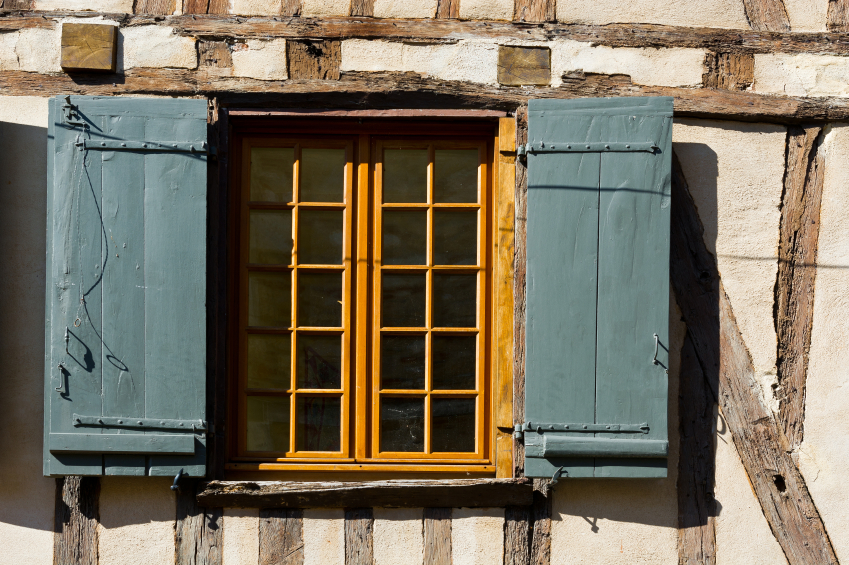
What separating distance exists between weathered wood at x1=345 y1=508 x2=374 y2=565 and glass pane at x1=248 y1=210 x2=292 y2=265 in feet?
3.63

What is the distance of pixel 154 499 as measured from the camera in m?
2.47

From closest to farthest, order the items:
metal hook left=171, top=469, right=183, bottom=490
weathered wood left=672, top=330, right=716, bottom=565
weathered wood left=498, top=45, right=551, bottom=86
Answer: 1. metal hook left=171, top=469, right=183, bottom=490
2. weathered wood left=672, top=330, right=716, bottom=565
3. weathered wood left=498, top=45, right=551, bottom=86

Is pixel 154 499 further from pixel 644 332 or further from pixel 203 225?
pixel 644 332

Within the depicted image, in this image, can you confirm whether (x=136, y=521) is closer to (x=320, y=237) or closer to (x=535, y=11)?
(x=320, y=237)

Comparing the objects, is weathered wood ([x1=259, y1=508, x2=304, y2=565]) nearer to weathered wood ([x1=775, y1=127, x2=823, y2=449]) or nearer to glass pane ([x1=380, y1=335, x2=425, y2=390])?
glass pane ([x1=380, y1=335, x2=425, y2=390])

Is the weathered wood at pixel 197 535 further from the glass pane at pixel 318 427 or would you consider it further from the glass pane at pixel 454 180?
the glass pane at pixel 454 180

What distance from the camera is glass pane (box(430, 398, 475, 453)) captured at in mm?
2594

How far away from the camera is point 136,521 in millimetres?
2461

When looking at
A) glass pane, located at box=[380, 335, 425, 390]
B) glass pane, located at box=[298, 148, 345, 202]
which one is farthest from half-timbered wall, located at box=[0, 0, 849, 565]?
glass pane, located at box=[380, 335, 425, 390]

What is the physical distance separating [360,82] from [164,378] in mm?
1441

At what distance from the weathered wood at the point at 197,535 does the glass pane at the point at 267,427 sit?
11.6 inches

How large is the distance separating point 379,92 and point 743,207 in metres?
1.60

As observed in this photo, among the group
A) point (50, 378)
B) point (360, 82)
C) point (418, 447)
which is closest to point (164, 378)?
point (50, 378)

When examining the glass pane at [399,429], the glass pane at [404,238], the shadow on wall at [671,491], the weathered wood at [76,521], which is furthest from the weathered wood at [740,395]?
the weathered wood at [76,521]
